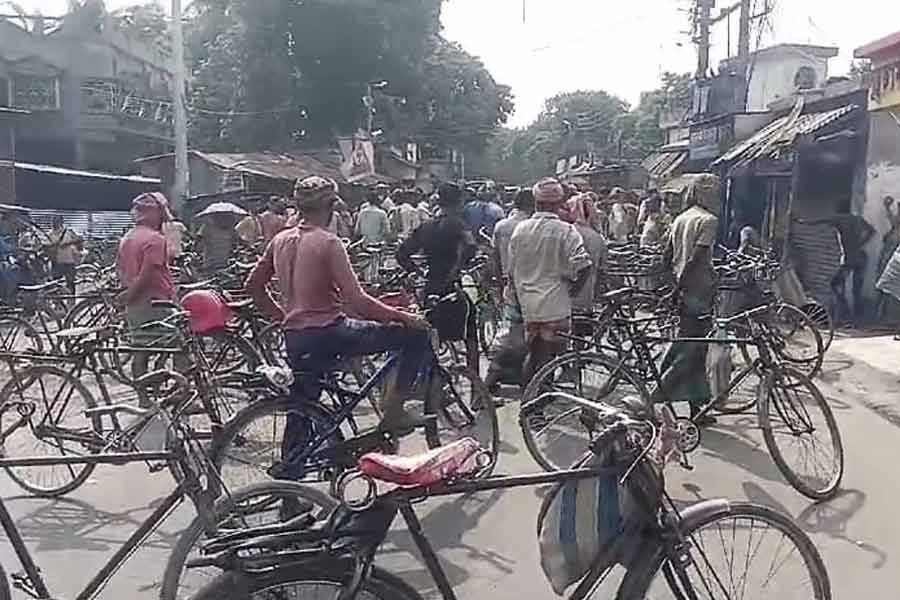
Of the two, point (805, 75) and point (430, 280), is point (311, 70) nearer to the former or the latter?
point (805, 75)

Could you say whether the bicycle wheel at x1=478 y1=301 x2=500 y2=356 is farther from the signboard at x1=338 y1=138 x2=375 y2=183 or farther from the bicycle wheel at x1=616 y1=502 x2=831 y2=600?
the signboard at x1=338 y1=138 x2=375 y2=183

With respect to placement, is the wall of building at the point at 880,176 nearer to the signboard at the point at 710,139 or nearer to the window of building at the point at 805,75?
the signboard at the point at 710,139

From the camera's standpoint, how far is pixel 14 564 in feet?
14.3

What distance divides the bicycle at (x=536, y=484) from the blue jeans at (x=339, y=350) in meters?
1.85

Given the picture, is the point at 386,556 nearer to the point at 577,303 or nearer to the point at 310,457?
the point at 310,457

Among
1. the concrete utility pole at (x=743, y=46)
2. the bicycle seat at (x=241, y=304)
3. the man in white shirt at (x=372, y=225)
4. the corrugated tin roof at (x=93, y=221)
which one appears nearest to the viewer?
the bicycle seat at (x=241, y=304)

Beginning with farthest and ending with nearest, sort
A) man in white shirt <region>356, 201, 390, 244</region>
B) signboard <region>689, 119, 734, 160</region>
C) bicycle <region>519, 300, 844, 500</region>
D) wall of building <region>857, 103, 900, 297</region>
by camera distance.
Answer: signboard <region>689, 119, 734, 160</region>
man in white shirt <region>356, 201, 390, 244</region>
wall of building <region>857, 103, 900, 297</region>
bicycle <region>519, 300, 844, 500</region>

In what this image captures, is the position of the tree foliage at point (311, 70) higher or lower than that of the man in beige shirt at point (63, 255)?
higher

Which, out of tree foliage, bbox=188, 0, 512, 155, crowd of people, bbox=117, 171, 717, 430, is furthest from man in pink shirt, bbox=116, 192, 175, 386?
tree foliage, bbox=188, 0, 512, 155

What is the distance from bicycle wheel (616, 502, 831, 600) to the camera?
294 centimetres

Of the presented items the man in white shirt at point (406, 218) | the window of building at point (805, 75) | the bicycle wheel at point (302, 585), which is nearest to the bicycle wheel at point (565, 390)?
the bicycle wheel at point (302, 585)

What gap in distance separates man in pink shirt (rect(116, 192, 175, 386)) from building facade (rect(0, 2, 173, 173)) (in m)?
33.4

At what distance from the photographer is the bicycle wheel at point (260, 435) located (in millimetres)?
4711

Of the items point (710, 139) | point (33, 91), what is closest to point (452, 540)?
point (710, 139)
